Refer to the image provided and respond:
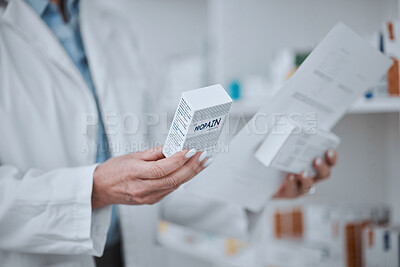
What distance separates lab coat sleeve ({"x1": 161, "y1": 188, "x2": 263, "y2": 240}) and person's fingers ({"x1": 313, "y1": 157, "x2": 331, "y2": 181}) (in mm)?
280

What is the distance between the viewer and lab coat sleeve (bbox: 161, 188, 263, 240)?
34.2 inches

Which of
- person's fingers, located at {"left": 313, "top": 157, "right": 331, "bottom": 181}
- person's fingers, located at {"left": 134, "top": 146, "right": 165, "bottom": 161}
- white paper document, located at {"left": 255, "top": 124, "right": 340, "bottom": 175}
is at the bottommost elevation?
person's fingers, located at {"left": 313, "top": 157, "right": 331, "bottom": 181}

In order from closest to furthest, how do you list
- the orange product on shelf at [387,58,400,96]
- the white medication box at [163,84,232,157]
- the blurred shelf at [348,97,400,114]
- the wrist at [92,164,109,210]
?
the white medication box at [163,84,232,157] → the wrist at [92,164,109,210] → the orange product on shelf at [387,58,400,96] → the blurred shelf at [348,97,400,114]

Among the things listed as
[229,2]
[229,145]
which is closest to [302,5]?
[229,2]

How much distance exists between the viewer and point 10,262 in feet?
1.91

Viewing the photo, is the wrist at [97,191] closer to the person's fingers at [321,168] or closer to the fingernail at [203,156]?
the fingernail at [203,156]

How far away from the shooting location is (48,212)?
0.53m

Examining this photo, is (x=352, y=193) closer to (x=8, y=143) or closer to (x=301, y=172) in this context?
(x=301, y=172)

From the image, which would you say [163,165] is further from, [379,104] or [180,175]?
[379,104]

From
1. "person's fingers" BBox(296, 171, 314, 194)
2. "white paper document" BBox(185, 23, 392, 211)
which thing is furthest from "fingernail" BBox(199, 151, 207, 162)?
"person's fingers" BBox(296, 171, 314, 194)

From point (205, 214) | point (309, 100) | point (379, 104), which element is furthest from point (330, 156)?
point (205, 214)

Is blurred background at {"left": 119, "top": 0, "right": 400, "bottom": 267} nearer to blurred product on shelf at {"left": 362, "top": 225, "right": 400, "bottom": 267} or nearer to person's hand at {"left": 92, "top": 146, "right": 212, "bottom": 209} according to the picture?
blurred product on shelf at {"left": 362, "top": 225, "right": 400, "bottom": 267}

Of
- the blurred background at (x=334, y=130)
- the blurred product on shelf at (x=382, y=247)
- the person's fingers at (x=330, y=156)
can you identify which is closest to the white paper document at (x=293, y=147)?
the person's fingers at (x=330, y=156)

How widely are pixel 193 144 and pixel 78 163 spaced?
0.33 meters
